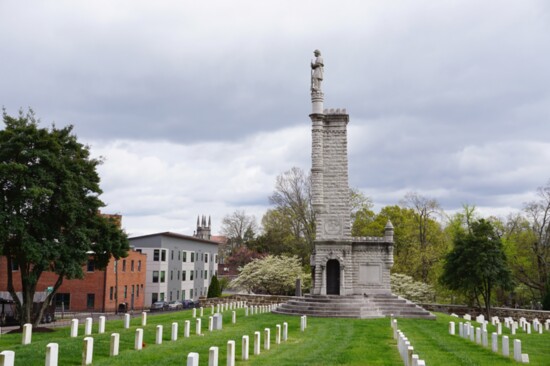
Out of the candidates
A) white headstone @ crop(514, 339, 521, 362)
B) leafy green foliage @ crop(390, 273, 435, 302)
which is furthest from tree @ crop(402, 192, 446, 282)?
white headstone @ crop(514, 339, 521, 362)

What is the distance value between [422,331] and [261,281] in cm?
3190

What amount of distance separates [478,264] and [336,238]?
400 inches

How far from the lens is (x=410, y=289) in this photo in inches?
1912

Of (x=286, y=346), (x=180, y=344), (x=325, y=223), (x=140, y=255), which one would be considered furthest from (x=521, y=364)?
(x=140, y=255)

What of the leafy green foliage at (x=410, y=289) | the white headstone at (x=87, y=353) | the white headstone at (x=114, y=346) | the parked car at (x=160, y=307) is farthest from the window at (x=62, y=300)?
the white headstone at (x=87, y=353)

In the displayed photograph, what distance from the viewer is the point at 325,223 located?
37188 mm

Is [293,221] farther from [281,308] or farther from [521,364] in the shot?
[521,364]

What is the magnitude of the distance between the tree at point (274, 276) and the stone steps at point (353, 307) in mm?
18146

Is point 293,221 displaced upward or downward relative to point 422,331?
upward

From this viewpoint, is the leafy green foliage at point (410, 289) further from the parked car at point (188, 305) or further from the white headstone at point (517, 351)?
the white headstone at point (517, 351)

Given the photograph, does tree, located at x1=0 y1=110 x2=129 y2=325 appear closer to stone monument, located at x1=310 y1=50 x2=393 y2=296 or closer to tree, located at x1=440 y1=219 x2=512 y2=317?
stone monument, located at x1=310 y1=50 x2=393 y2=296

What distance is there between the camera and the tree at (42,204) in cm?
2436

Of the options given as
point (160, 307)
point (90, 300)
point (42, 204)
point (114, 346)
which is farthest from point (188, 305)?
point (114, 346)

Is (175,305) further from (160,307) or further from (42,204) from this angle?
(42,204)
